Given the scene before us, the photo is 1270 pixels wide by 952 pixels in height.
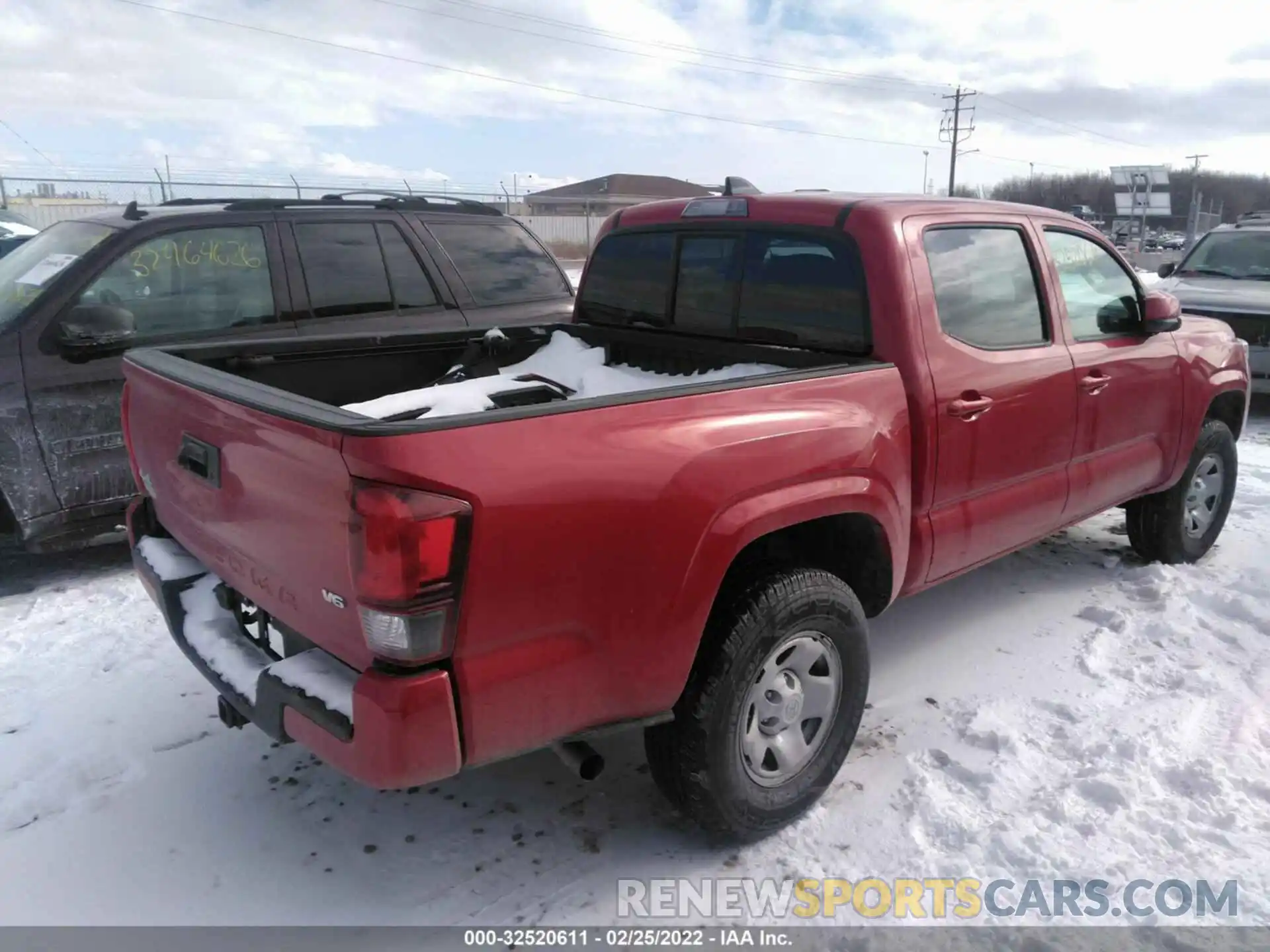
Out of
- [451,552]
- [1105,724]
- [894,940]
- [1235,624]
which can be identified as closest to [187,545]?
[451,552]

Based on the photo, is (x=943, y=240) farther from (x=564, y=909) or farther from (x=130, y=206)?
(x=130, y=206)

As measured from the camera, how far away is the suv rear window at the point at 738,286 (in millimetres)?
3229

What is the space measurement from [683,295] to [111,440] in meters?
2.95

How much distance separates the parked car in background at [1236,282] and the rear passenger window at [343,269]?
7081mm

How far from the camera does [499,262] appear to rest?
6.12 m

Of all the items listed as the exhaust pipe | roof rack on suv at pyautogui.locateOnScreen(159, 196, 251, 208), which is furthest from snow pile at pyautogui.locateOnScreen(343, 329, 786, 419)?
roof rack on suv at pyautogui.locateOnScreen(159, 196, 251, 208)

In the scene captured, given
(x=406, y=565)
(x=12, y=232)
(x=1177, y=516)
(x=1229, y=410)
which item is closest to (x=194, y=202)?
(x=406, y=565)

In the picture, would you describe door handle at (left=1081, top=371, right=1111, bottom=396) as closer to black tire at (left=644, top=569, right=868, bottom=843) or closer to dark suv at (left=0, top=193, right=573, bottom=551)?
black tire at (left=644, top=569, right=868, bottom=843)

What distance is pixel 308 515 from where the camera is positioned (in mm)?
2148

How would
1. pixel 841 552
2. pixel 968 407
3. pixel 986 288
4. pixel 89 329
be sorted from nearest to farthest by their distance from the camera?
pixel 841 552 → pixel 968 407 → pixel 986 288 → pixel 89 329

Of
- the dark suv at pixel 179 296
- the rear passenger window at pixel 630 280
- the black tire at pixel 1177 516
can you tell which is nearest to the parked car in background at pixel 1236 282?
the black tire at pixel 1177 516

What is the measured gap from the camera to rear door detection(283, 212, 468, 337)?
17.1 ft

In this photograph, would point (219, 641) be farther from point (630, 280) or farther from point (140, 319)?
point (140, 319)

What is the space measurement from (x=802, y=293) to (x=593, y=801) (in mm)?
1907
